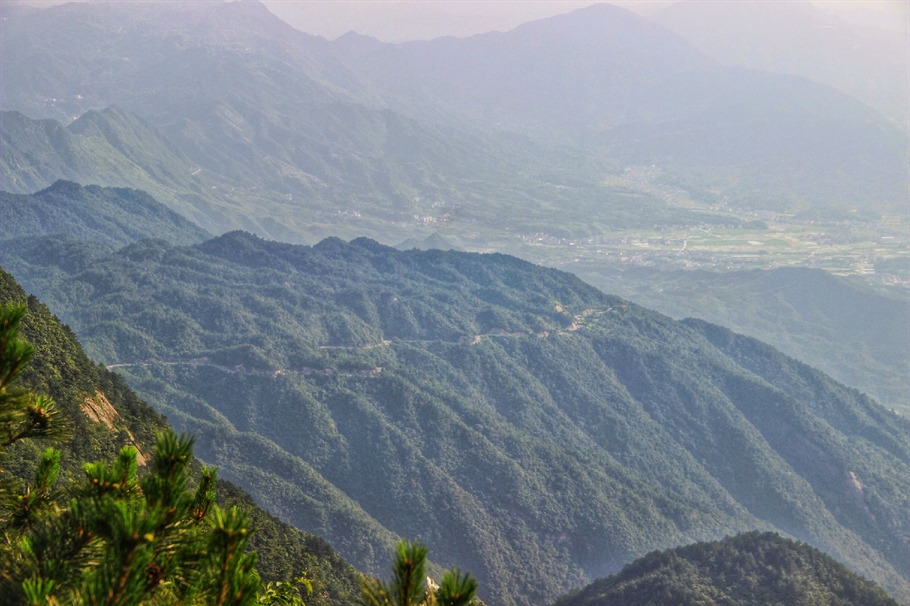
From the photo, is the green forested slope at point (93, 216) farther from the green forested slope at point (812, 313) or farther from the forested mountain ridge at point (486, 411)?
the green forested slope at point (812, 313)

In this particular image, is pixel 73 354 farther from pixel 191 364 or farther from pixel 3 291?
pixel 191 364

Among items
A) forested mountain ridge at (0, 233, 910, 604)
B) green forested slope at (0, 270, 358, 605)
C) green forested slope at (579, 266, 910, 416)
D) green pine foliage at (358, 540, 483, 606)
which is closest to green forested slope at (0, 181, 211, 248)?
forested mountain ridge at (0, 233, 910, 604)

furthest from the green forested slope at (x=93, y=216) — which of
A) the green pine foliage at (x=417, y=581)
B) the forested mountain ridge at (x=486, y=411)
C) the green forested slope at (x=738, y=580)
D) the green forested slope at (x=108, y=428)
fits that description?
the green pine foliage at (x=417, y=581)

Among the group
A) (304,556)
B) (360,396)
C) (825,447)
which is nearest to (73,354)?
(304,556)

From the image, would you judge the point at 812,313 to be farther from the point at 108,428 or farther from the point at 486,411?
the point at 108,428

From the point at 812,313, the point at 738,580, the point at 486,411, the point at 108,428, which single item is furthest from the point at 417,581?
the point at 812,313
